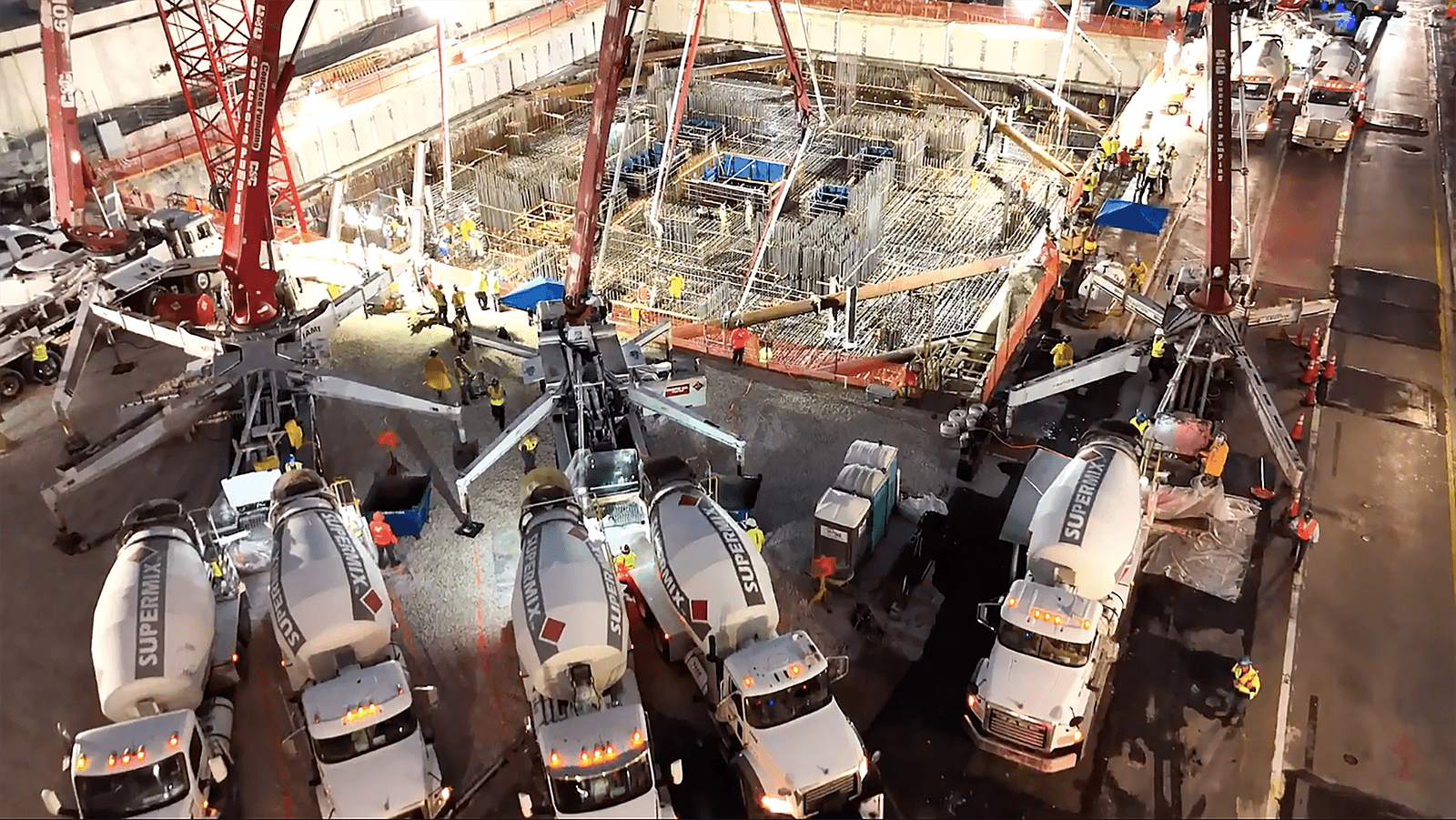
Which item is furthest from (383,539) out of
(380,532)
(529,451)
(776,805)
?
(776,805)

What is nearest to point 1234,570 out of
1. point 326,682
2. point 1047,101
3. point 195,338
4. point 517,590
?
point 517,590

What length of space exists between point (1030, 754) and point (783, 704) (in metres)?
3.97

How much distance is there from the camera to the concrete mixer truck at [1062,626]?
13.7 meters

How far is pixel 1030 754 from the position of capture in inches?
544

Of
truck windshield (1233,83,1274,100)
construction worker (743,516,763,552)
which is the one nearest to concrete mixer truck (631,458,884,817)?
construction worker (743,516,763,552)

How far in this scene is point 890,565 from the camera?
17.7 m

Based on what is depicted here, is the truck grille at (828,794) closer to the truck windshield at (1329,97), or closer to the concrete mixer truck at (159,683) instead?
the concrete mixer truck at (159,683)

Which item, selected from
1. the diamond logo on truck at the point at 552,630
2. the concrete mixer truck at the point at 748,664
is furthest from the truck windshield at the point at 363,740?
the concrete mixer truck at the point at 748,664

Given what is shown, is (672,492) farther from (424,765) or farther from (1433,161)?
(1433,161)

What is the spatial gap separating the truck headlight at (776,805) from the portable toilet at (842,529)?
5.04m

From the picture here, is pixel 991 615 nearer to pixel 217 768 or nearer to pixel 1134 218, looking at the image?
pixel 217 768

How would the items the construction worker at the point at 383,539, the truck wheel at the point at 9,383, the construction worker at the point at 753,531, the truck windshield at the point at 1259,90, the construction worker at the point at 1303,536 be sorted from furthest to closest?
1. the truck windshield at the point at 1259,90
2. the truck wheel at the point at 9,383
3. the construction worker at the point at 383,539
4. the construction worker at the point at 753,531
5. the construction worker at the point at 1303,536

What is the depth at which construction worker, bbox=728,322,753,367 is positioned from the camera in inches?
943

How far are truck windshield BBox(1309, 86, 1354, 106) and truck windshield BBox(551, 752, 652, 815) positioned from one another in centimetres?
3989
